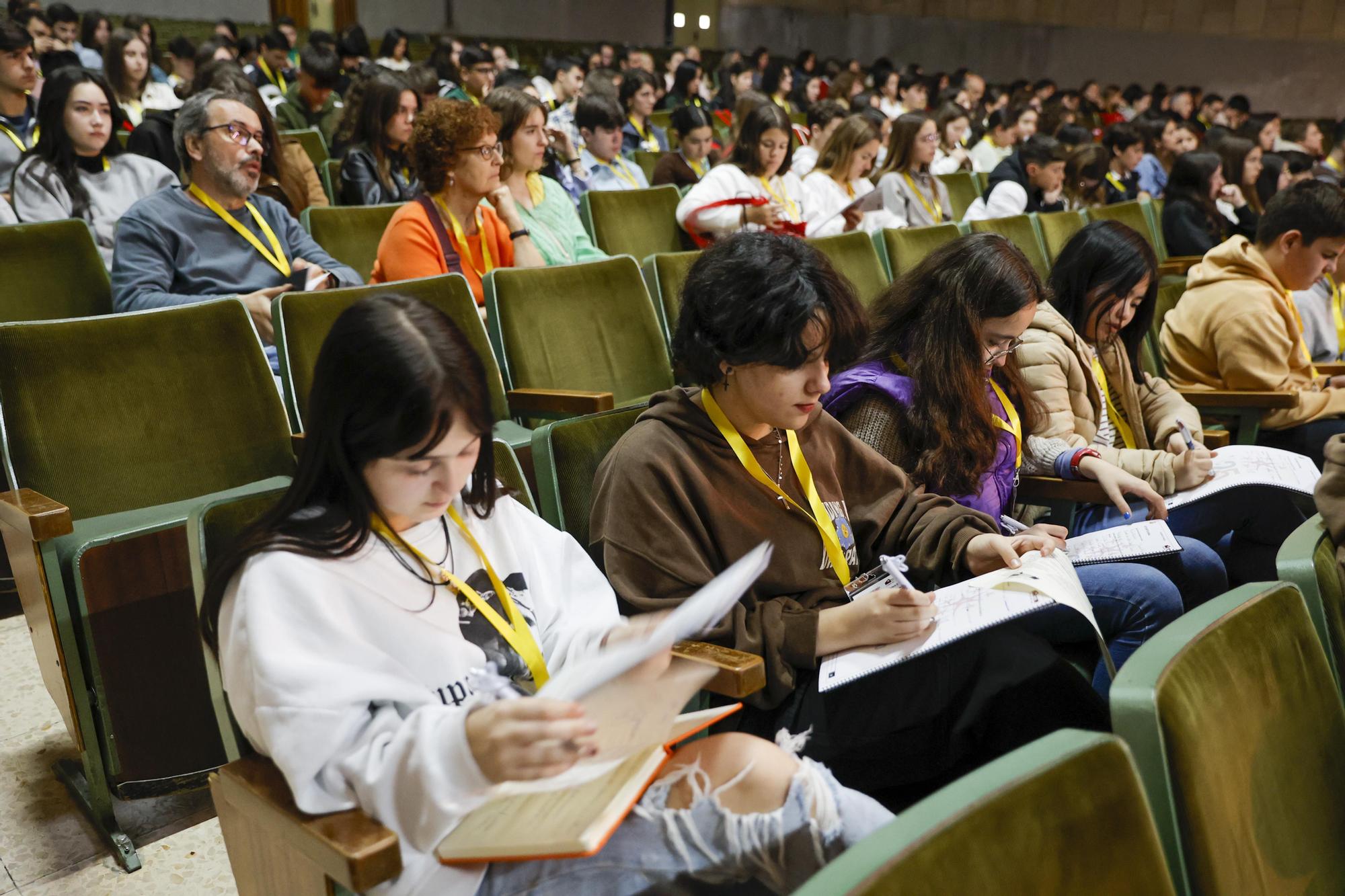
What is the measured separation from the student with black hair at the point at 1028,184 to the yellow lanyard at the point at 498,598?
12.8ft

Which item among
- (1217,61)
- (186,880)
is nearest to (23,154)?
(186,880)

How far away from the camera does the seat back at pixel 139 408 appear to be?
5.64 feet

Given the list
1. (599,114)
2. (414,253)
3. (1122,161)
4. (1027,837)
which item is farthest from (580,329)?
(1122,161)

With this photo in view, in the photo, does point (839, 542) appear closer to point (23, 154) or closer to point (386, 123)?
point (23, 154)

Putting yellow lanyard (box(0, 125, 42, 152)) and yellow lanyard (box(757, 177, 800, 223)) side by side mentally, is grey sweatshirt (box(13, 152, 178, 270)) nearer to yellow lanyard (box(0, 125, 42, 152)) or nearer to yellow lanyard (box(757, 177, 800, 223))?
yellow lanyard (box(0, 125, 42, 152))

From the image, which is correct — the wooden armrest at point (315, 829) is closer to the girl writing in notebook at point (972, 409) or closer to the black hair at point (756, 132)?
the girl writing in notebook at point (972, 409)

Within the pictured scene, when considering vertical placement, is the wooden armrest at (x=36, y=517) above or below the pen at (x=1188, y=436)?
above

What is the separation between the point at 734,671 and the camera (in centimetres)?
116

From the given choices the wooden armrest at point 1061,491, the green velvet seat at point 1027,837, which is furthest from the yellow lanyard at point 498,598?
the wooden armrest at point 1061,491

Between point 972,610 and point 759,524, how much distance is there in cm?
30

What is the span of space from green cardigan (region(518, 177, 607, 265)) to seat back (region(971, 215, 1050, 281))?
1308 millimetres

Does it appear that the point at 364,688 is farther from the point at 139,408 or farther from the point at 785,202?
the point at 785,202

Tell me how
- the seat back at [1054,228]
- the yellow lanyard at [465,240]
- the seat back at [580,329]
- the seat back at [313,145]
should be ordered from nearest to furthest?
the seat back at [580,329] < the yellow lanyard at [465,240] < the seat back at [1054,228] < the seat back at [313,145]

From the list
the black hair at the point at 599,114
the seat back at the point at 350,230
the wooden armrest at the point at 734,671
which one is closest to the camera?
the wooden armrest at the point at 734,671
